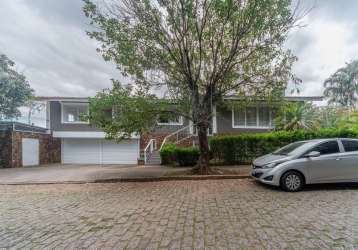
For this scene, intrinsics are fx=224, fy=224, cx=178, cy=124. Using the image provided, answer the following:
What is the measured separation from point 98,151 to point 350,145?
52.9 ft

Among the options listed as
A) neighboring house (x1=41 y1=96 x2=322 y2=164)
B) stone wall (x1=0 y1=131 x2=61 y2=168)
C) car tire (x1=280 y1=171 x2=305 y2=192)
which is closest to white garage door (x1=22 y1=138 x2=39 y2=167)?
stone wall (x1=0 y1=131 x2=61 y2=168)

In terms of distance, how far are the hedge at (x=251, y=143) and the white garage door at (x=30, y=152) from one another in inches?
517

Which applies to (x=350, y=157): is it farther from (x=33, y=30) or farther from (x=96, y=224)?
(x=33, y=30)

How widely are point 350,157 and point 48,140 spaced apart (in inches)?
766

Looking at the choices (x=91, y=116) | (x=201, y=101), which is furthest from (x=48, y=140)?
(x=201, y=101)

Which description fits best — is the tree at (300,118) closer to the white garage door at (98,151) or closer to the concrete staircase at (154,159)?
the concrete staircase at (154,159)

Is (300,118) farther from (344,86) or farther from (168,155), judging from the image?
(344,86)

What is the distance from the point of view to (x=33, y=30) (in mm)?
12180

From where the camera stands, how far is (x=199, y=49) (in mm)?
9484

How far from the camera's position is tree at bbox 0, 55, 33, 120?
1828cm

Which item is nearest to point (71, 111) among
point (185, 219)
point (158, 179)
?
point (158, 179)

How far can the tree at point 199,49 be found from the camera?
852 centimetres

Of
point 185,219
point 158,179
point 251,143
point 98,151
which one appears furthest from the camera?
point 98,151

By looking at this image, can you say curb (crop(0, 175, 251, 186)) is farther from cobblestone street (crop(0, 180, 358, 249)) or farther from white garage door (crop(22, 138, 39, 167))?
white garage door (crop(22, 138, 39, 167))
